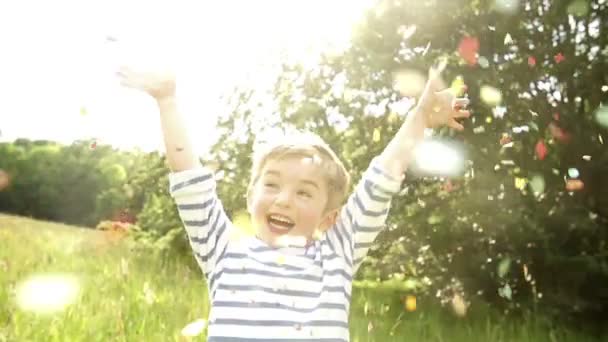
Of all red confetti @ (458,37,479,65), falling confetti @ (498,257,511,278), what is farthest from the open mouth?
red confetti @ (458,37,479,65)

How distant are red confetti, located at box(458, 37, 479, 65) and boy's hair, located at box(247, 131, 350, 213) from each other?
309cm

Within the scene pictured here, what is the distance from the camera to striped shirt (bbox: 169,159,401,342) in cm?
266

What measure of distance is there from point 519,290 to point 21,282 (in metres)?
3.27

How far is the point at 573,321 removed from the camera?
18.9 ft

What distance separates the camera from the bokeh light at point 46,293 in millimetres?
4664

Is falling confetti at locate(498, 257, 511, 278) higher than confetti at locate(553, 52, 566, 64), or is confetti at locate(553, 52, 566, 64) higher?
confetti at locate(553, 52, 566, 64)

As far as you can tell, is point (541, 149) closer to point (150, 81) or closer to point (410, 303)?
point (410, 303)

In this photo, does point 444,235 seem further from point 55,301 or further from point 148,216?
point 148,216

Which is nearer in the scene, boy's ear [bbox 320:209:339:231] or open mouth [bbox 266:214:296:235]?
open mouth [bbox 266:214:296:235]

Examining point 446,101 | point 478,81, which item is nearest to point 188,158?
point 446,101

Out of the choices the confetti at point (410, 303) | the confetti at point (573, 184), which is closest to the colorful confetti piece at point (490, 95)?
the confetti at point (573, 184)

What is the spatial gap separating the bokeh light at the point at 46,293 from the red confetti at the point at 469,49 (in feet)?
9.81

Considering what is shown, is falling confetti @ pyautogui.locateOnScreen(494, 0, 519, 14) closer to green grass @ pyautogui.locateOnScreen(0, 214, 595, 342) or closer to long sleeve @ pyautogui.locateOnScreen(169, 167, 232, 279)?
green grass @ pyautogui.locateOnScreen(0, 214, 595, 342)

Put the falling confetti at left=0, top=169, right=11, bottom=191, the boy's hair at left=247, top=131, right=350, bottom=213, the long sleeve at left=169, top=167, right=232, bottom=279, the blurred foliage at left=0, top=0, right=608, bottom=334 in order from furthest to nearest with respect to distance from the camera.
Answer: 1. the falling confetti at left=0, top=169, right=11, bottom=191
2. the blurred foliage at left=0, top=0, right=608, bottom=334
3. the boy's hair at left=247, top=131, right=350, bottom=213
4. the long sleeve at left=169, top=167, right=232, bottom=279
